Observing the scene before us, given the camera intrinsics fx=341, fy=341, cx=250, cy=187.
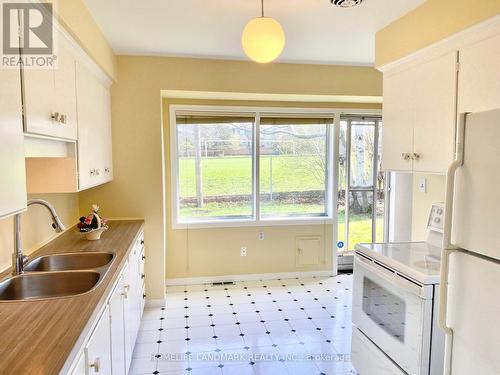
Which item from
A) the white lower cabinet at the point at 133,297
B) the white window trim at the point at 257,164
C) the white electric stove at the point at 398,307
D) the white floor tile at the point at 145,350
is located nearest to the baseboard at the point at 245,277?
the white window trim at the point at 257,164

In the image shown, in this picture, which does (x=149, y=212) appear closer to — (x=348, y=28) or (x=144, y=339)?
(x=144, y=339)

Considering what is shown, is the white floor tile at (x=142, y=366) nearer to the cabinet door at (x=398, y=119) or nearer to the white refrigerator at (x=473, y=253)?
the white refrigerator at (x=473, y=253)

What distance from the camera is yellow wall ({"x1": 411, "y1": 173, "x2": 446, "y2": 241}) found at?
267 centimetres

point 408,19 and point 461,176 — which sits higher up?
point 408,19

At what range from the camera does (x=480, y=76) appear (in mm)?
1941

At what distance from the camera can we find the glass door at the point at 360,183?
4602 mm

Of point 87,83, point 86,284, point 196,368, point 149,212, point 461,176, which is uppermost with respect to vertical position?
point 87,83

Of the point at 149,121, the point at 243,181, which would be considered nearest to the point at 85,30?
the point at 149,121

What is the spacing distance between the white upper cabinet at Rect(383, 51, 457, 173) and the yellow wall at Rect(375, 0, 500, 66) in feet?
0.44

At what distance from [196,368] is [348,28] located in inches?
115

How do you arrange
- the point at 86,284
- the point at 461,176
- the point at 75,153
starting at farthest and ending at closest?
the point at 75,153 → the point at 86,284 → the point at 461,176

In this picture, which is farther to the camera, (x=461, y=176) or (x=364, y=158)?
(x=364, y=158)

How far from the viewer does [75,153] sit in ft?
7.52

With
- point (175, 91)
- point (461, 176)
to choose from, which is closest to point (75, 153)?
point (175, 91)
